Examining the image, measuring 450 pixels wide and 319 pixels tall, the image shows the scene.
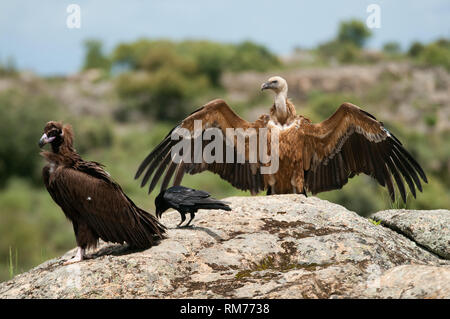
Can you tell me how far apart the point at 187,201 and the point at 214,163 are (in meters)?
3.20

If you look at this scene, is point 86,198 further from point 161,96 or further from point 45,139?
point 161,96

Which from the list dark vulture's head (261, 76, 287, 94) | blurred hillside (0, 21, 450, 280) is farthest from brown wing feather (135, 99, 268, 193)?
blurred hillside (0, 21, 450, 280)

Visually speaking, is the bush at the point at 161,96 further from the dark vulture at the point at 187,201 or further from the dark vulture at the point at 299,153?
the dark vulture at the point at 187,201

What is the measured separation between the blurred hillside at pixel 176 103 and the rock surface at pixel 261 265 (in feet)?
59.5

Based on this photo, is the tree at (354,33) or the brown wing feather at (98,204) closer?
the brown wing feather at (98,204)

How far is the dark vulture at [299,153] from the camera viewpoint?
977 cm

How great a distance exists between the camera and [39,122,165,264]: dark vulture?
20.9ft

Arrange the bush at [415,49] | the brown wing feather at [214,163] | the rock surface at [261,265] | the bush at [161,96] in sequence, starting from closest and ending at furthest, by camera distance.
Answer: the rock surface at [261,265]
the brown wing feather at [214,163]
the bush at [161,96]
the bush at [415,49]

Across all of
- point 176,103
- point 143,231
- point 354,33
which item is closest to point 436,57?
point 176,103

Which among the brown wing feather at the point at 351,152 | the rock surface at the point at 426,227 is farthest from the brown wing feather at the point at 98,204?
the brown wing feather at the point at 351,152

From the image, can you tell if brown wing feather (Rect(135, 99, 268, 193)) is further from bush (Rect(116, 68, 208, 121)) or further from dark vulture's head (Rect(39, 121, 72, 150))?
bush (Rect(116, 68, 208, 121))

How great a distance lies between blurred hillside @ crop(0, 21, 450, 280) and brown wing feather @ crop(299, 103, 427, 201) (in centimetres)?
1505

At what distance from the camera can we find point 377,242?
657 cm
